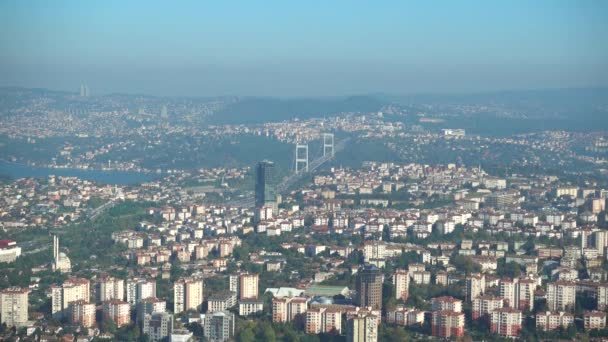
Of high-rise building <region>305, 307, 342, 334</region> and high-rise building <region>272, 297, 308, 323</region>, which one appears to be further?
high-rise building <region>272, 297, 308, 323</region>

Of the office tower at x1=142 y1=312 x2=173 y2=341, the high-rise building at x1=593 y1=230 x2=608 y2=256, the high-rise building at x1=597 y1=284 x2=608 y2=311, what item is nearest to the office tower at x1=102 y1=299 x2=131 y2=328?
the office tower at x1=142 y1=312 x2=173 y2=341

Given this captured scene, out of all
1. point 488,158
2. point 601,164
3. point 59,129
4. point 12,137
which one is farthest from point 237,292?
point 59,129

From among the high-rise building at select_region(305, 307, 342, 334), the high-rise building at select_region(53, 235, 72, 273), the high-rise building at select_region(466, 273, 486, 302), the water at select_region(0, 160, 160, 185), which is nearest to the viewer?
the high-rise building at select_region(305, 307, 342, 334)

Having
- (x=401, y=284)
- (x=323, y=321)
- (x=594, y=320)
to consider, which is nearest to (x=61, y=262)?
(x=401, y=284)

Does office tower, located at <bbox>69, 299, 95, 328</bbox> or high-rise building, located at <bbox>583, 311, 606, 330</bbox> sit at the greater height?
A: high-rise building, located at <bbox>583, 311, 606, 330</bbox>

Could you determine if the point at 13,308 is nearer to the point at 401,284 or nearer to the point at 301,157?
the point at 401,284

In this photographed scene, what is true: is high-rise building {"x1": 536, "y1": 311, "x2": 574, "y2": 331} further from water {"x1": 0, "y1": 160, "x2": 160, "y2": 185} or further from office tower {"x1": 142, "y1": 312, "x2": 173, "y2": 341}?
water {"x1": 0, "y1": 160, "x2": 160, "y2": 185}

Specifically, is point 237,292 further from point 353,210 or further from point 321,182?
point 321,182
